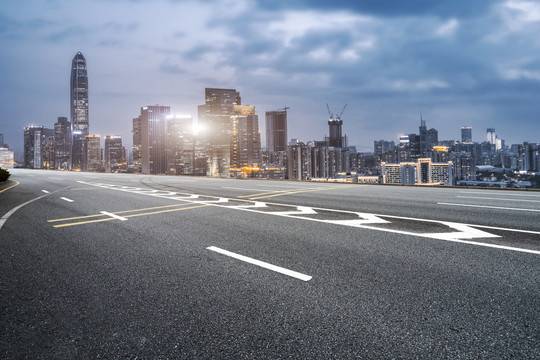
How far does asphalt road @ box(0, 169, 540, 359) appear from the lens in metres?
2.55

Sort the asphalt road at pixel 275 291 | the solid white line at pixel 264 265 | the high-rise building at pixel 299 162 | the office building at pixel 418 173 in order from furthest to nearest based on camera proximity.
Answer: the high-rise building at pixel 299 162
the office building at pixel 418 173
the solid white line at pixel 264 265
the asphalt road at pixel 275 291

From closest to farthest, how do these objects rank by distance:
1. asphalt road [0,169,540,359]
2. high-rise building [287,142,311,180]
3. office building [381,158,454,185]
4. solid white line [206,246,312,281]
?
asphalt road [0,169,540,359], solid white line [206,246,312,281], office building [381,158,454,185], high-rise building [287,142,311,180]

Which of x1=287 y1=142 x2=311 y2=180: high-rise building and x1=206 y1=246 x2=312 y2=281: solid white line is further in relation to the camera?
x1=287 y1=142 x2=311 y2=180: high-rise building

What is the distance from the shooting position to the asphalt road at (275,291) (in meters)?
2.55

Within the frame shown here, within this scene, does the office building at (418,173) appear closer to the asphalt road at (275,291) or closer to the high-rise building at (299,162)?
the asphalt road at (275,291)

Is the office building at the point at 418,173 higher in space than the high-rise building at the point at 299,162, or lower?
lower

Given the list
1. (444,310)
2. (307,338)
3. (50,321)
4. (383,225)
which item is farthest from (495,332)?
(383,225)

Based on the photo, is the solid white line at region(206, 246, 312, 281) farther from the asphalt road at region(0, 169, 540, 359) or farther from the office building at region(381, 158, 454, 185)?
the office building at region(381, 158, 454, 185)

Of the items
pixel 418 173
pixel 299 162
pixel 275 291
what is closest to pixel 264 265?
pixel 275 291

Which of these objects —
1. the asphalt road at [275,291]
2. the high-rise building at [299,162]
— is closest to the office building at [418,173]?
the asphalt road at [275,291]

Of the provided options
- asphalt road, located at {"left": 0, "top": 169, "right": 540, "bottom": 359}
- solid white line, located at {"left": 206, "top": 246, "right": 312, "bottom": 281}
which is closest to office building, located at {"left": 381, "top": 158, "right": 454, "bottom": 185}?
asphalt road, located at {"left": 0, "top": 169, "right": 540, "bottom": 359}

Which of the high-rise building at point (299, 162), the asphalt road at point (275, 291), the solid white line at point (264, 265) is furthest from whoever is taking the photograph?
the high-rise building at point (299, 162)

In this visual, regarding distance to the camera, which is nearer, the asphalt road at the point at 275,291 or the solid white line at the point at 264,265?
the asphalt road at the point at 275,291

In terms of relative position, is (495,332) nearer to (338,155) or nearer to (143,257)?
(143,257)
